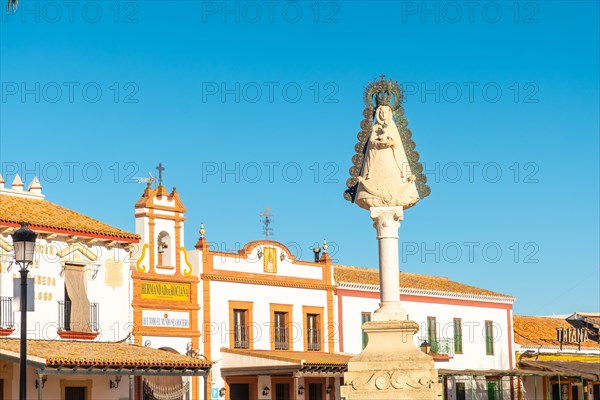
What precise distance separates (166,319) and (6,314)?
17.9 ft

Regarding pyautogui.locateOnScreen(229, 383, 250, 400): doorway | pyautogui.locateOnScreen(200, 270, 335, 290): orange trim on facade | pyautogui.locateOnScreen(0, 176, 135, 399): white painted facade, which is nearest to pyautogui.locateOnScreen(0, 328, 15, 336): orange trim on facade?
pyautogui.locateOnScreen(0, 176, 135, 399): white painted facade

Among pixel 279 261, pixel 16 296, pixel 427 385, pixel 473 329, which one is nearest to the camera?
pixel 427 385

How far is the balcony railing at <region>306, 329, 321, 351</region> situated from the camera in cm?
3769

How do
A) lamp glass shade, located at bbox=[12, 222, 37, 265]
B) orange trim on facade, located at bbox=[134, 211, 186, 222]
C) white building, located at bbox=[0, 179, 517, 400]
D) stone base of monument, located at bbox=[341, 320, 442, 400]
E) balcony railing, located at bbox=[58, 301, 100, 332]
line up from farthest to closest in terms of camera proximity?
1. orange trim on facade, located at bbox=[134, 211, 186, 222]
2. balcony railing, located at bbox=[58, 301, 100, 332]
3. white building, located at bbox=[0, 179, 517, 400]
4. stone base of monument, located at bbox=[341, 320, 442, 400]
5. lamp glass shade, located at bbox=[12, 222, 37, 265]

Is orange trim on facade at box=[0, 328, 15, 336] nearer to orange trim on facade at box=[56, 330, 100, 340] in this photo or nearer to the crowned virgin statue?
orange trim on facade at box=[56, 330, 100, 340]

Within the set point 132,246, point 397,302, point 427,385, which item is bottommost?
point 427,385

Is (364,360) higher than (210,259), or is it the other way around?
(210,259)

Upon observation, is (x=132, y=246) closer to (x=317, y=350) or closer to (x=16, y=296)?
(x=16, y=296)

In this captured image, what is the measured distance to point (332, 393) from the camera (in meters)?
38.0

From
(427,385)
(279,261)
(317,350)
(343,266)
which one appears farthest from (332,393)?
(427,385)

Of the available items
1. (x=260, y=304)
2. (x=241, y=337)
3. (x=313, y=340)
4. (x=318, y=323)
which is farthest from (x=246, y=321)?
(x=318, y=323)

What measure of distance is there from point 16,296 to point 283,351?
10201mm

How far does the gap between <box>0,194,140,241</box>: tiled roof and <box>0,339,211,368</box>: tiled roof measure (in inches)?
112

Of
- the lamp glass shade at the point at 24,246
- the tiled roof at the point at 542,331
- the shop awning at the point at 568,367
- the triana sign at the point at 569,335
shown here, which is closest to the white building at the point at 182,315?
the shop awning at the point at 568,367
